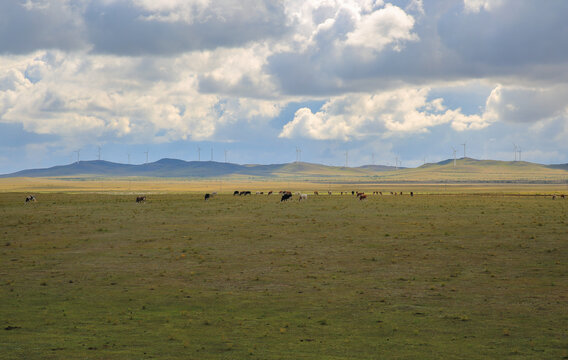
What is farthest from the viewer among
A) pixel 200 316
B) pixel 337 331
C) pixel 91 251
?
pixel 91 251

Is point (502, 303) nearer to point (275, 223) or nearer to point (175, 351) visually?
point (175, 351)

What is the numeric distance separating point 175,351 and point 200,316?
4220 millimetres

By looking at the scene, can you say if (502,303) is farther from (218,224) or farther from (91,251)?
(218,224)

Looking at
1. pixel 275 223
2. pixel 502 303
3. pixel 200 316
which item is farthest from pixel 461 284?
pixel 275 223

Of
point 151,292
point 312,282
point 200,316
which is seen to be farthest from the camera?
point 312,282

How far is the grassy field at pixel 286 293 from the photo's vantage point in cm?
1678

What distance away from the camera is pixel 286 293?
24219mm

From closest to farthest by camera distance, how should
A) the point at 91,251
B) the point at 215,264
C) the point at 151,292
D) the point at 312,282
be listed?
1. the point at 151,292
2. the point at 312,282
3. the point at 215,264
4. the point at 91,251

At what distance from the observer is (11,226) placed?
2089 inches

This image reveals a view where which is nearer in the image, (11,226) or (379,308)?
(379,308)

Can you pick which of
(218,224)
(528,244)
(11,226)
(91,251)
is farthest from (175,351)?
(11,226)

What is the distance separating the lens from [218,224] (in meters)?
53.3

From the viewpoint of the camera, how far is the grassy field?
55.1 feet

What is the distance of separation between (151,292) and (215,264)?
7.48m
